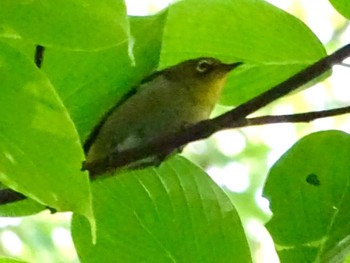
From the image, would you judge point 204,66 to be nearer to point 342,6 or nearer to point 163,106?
point 163,106

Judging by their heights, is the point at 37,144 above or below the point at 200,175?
above

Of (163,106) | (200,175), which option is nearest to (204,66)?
(163,106)

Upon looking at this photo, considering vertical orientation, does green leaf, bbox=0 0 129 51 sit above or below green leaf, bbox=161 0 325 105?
above

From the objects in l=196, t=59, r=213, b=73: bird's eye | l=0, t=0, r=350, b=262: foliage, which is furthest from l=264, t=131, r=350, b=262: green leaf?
l=196, t=59, r=213, b=73: bird's eye

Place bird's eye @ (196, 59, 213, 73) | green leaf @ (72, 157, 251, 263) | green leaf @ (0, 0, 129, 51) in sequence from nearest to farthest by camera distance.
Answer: green leaf @ (0, 0, 129, 51)
green leaf @ (72, 157, 251, 263)
bird's eye @ (196, 59, 213, 73)

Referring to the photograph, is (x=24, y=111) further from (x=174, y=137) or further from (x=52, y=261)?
(x=52, y=261)

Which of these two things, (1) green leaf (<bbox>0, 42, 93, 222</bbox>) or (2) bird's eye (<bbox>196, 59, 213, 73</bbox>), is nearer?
(1) green leaf (<bbox>0, 42, 93, 222</bbox>)

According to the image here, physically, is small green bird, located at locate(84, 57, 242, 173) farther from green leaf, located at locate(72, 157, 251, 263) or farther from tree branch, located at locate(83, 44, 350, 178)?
tree branch, located at locate(83, 44, 350, 178)

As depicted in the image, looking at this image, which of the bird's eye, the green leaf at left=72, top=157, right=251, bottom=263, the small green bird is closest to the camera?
the green leaf at left=72, top=157, right=251, bottom=263
